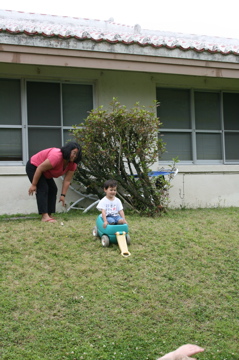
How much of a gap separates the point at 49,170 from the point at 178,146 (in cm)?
344

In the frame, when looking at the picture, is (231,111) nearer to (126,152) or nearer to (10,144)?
(126,152)

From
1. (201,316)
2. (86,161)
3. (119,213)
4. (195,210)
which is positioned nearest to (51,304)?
(201,316)

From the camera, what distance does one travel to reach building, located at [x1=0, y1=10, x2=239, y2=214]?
315 inches

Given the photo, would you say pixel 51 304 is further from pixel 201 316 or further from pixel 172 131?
pixel 172 131

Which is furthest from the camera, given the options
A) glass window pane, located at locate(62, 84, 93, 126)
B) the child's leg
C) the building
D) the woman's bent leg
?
glass window pane, located at locate(62, 84, 93, 126)

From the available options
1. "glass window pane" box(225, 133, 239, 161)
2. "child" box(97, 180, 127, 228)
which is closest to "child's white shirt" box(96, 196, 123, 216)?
"child" box(97, 180, 127, 228)

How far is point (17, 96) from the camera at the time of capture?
850cm

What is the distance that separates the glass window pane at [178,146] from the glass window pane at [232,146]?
879 millimetres

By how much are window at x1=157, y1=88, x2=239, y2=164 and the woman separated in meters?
2.87

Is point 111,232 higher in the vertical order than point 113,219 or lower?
lower

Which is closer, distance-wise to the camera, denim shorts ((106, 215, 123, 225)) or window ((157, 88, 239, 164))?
denim shorts ((106, 215, 123, 225))

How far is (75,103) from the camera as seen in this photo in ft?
29.0

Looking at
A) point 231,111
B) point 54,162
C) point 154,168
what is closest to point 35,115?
point 54,162

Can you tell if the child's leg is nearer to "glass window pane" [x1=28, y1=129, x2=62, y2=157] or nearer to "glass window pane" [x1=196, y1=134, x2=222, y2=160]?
"glass window pane" [x1=28, y1=129, x2=62, y2=157]
